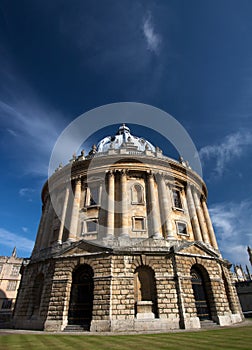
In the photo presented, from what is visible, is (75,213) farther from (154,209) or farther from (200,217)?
(200,217)

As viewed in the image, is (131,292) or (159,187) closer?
(131,292)

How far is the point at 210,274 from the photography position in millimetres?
21875

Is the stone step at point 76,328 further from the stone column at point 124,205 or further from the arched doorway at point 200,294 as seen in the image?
the arched doorway at point 200,294

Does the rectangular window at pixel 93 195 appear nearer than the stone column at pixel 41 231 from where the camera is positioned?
Yes

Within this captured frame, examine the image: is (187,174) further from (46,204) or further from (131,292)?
(46,204)

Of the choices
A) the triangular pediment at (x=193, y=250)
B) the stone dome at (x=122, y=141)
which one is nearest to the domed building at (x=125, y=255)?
the triangular pediment at (x=193, y=250)

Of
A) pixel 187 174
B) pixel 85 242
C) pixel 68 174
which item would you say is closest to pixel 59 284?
pixel 85 242

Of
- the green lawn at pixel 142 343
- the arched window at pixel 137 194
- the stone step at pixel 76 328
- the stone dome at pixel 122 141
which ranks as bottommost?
the green lawn at pixel 142 343

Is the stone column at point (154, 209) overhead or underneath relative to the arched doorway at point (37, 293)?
overhead

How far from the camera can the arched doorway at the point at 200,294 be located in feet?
67.1

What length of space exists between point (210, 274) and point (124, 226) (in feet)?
31.6

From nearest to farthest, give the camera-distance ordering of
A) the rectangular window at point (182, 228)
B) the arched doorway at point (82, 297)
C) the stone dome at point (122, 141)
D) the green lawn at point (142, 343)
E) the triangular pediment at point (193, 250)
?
1. the green lawn at point (142, 343)
2. the arched doorway at point (82, 297)
3. the triangular pediment at point (193, 250)
4. the rectangular window at point (182, 228)
5. the stone dome at point (122, 141)

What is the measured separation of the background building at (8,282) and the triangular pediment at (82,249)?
37627 mm

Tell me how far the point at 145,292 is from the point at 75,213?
11.7 m
